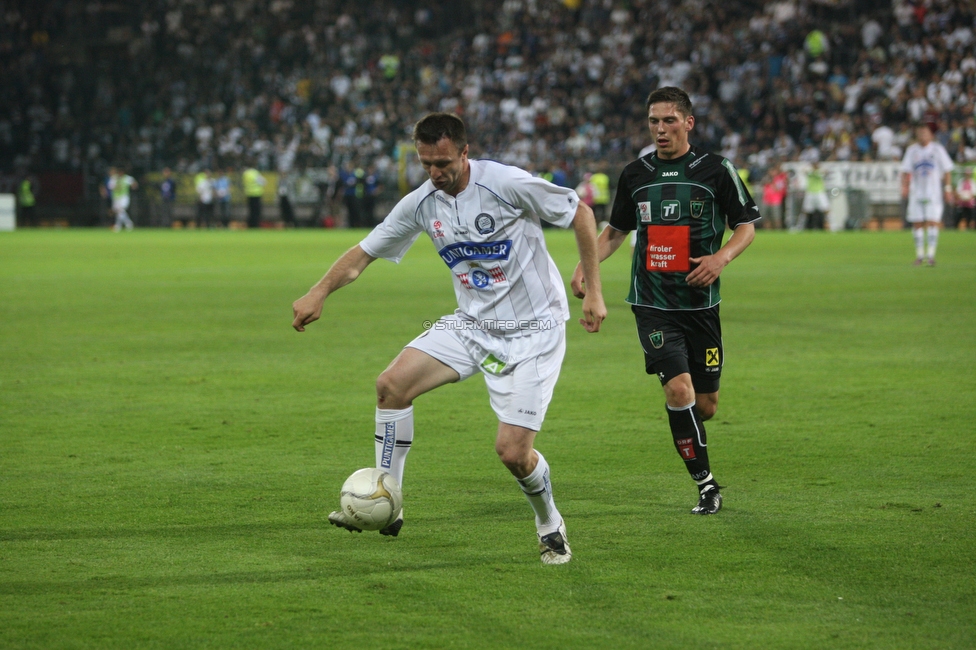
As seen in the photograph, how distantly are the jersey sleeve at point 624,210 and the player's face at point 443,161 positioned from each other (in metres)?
1.53

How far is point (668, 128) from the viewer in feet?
20.9

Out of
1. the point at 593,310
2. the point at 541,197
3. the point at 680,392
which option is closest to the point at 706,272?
the point at 680,392

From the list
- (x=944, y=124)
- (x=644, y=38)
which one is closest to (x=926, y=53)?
(x=944, y=124)

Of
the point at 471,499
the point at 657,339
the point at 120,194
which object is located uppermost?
the point at 120,194

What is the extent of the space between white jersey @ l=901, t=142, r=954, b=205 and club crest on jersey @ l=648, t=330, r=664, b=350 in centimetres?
1597

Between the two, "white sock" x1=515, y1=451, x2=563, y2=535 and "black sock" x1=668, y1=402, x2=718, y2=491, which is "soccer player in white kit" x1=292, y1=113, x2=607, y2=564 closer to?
"white sock" x1=515, y1=451, x2=563, y2=535

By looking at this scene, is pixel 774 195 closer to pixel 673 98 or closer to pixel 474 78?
pixel 474 78

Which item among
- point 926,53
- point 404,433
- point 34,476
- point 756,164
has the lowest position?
point 34,476

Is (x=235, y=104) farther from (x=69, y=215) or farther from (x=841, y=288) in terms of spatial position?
(x=841, y=288)

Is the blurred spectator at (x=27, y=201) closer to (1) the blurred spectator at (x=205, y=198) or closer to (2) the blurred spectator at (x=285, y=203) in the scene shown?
(1) the blurred spectator at (x=205, y=198)

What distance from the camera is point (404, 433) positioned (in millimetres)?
5648

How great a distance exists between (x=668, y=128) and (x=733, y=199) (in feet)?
1.65

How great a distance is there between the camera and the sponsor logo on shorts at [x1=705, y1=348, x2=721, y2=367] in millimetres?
6480

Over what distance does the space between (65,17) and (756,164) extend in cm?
2997
